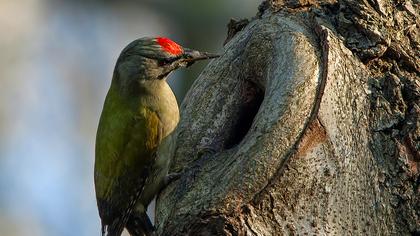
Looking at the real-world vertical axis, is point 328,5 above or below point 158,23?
above

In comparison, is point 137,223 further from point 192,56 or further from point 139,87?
point 192,56

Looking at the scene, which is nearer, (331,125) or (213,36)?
(331,125)

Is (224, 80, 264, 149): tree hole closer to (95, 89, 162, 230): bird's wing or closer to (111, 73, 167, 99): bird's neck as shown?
(95, 89, 162, 230): bird's wing

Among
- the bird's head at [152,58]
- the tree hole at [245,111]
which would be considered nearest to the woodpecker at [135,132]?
the bird's head at [152,58]

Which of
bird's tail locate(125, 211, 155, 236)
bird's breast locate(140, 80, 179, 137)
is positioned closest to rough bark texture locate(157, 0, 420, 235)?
bird's breast locate(140, 80, 179, 137)

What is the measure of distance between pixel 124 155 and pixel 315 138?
1549 mm

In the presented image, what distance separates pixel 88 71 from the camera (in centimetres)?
967

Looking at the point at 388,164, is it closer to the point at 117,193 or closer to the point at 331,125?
the point at 331,125

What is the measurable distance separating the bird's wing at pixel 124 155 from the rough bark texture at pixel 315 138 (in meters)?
0.63

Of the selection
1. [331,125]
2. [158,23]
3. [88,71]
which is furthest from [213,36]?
[331,125]

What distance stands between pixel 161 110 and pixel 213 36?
4.26 metres

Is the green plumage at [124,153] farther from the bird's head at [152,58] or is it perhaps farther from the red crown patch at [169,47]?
the red crown patch at [169,47]

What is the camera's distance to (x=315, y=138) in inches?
160

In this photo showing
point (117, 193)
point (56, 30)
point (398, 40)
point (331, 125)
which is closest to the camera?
point (331, 125)
